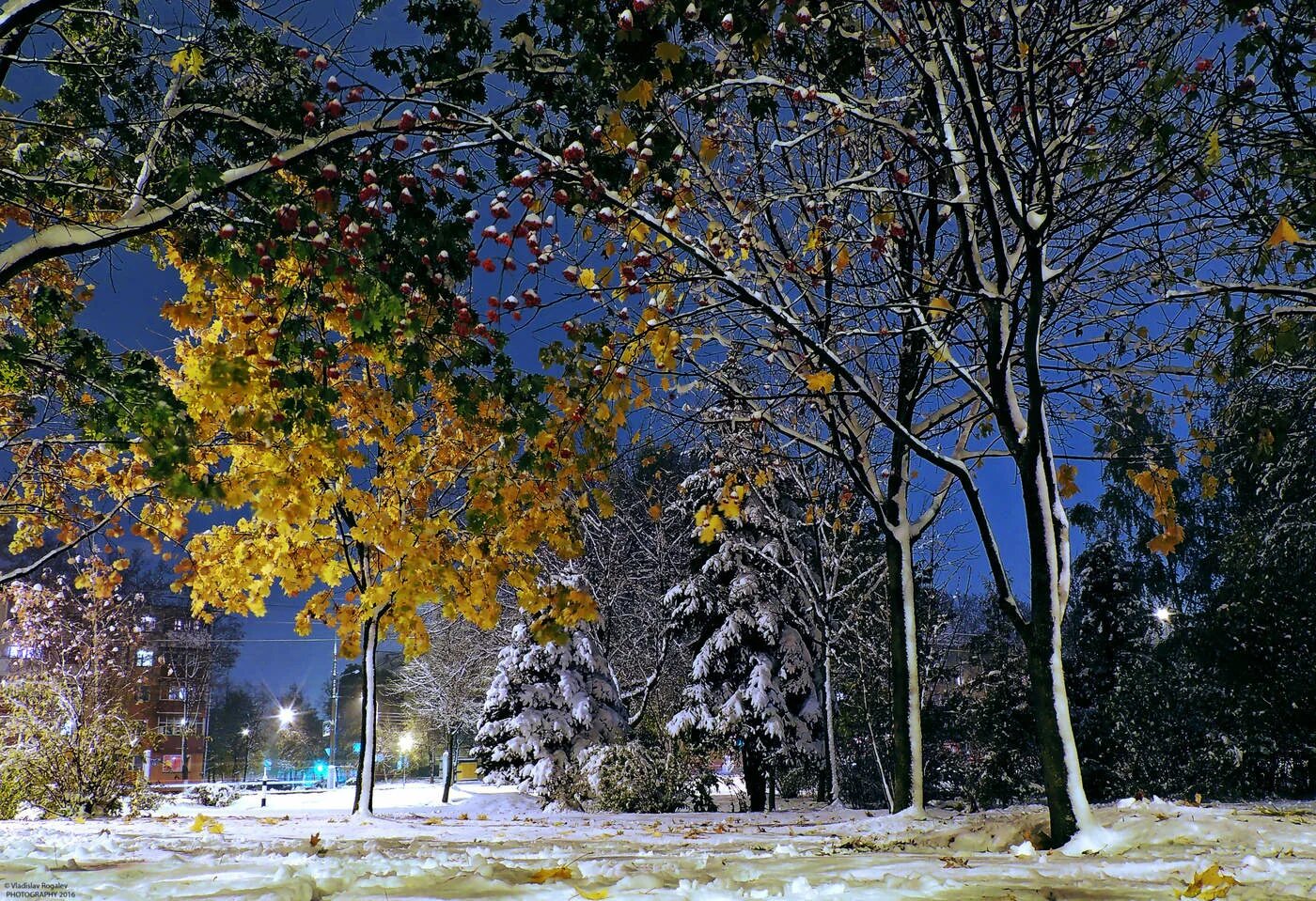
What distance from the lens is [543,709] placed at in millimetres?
22047

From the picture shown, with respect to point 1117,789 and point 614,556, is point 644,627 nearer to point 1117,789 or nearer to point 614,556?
point 614,556

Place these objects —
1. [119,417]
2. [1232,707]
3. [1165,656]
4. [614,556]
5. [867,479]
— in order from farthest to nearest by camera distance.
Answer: [614,556] → [1165,656] → [1232,707] → [867,479] → [119,417]

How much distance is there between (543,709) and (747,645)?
21.2 feet

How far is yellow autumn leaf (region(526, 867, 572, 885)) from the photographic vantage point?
3854 millimetres

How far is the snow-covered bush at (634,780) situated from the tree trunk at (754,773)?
93.5 inches

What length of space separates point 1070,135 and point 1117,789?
1518cm

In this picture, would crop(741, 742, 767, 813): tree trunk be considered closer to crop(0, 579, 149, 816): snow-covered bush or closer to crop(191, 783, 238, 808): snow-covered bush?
crop(0, 579, 149, 816): snow-covered bush

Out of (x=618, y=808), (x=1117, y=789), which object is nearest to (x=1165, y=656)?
(x=1117, y=789)

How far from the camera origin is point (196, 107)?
5.94 metres

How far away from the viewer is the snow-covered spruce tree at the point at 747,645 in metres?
18.0

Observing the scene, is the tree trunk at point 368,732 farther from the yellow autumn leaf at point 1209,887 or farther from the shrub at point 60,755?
the yellow autumn leaf at point 1209,887

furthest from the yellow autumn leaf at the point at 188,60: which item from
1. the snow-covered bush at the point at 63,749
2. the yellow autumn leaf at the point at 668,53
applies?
the snow-covered bush at the point at 63,749

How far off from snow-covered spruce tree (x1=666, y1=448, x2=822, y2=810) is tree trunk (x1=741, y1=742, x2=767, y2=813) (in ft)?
0.07

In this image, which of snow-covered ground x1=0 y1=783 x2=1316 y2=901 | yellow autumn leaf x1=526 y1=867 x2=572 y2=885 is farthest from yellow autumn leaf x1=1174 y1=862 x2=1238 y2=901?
yellow autumn leaf x1=526 y1=867 x2=572 y2=885
